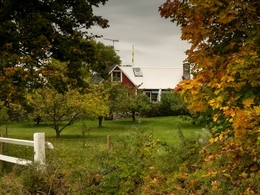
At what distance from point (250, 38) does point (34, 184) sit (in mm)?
3345

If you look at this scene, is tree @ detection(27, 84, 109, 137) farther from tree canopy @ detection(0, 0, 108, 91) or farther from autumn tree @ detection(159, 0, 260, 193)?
autumn tree @ detection(159, 0, 260, 193)

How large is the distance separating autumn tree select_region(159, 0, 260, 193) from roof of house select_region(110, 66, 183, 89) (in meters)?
46.2

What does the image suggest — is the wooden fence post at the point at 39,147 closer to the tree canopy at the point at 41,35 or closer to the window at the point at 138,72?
the tree canopy at the point at 41,35

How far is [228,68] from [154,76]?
50.4 meters

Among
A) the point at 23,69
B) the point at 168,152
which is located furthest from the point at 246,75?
the point at 23,69

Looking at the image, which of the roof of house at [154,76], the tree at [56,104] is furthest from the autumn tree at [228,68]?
the roof of house at [154,76]

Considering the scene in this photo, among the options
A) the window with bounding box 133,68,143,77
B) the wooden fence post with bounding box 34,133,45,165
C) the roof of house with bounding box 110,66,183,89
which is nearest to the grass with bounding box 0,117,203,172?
the wooden fence post with bounding box 34,133,45,165

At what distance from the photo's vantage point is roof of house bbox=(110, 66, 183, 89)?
2046 inches

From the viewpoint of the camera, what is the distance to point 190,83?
4.08m

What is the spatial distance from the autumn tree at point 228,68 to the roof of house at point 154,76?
152ft

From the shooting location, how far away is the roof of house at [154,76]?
52.0 m

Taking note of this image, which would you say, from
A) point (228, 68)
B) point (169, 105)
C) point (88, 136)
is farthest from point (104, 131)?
point (228, 68)

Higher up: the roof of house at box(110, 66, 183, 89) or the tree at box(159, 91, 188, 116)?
the roof of house at box(110, 66, 183, 89)

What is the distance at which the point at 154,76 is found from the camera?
54188 millimetres
